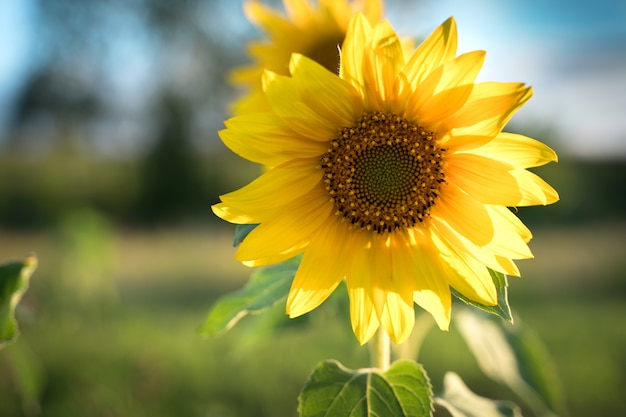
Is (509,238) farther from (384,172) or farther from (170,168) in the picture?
(170,168)

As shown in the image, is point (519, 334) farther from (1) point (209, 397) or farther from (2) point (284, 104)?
(1) point (209, 397)

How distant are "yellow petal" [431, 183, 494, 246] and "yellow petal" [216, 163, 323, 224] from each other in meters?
0.21

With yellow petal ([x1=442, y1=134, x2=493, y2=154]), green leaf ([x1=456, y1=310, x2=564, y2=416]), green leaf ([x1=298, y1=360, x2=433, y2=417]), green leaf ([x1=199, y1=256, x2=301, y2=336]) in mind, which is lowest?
green leaf ([x1=456, y1=310, x2=564, y2=416])

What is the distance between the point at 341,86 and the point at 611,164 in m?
11.2

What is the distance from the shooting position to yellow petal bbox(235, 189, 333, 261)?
3.21 ft

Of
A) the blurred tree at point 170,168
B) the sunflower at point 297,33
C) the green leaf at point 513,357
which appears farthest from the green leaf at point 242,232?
the blurred tree at point 170,168

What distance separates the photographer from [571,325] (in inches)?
172

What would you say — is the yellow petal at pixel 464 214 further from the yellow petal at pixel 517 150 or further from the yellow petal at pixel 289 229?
the yellow petal at pixel 289 229

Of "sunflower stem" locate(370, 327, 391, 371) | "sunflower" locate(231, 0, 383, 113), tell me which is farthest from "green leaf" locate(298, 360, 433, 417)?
"sunflower" locate(231, 0, 383, 113)

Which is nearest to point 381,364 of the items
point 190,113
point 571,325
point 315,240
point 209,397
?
point 315,240

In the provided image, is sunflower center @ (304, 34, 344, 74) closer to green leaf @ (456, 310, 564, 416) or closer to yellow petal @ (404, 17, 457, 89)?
green leaf @ (456, 310, 564, 416)

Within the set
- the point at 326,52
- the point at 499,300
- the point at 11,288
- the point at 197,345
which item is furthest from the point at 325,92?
the point at 197,345

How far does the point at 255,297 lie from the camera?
1.16 m

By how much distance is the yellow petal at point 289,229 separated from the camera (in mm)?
978
